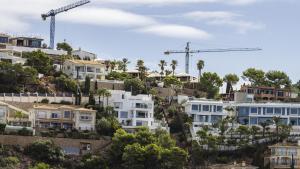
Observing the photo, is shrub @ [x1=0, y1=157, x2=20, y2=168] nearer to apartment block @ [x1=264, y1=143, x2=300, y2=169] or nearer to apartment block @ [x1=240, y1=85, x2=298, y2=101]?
apartment block @ [x1=264, y1=143, x2=300, y2=169]

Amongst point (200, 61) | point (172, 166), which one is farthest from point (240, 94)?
point (172, 166)

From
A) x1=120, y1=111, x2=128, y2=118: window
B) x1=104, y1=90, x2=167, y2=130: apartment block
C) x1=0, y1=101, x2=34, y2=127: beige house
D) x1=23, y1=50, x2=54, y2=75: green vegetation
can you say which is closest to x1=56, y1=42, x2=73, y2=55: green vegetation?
x1=23, y1=50, x2=54, y2=75: green vegetation

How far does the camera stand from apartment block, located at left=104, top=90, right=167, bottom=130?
9925 centimetres

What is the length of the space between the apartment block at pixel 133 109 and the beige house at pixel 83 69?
13.1 m

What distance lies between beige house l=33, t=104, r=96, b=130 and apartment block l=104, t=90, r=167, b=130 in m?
5.87

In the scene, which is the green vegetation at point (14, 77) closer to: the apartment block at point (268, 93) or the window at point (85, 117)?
the window at point (85, 117)

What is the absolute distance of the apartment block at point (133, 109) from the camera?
99250 millimetres

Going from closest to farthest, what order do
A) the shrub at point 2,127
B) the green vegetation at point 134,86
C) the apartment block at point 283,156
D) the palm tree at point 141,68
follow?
the shrub at point 2,127 → the apartment block at point 283,156 → the green vegetation at point 134,86 → the palm tree at point 141,68

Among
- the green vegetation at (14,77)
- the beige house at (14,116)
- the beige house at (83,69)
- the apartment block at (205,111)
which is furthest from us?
the beige house at (83,69)

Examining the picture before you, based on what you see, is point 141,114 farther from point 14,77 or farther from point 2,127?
point 2,127

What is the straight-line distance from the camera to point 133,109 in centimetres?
9975

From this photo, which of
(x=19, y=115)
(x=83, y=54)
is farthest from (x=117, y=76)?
(x=19, y=115)

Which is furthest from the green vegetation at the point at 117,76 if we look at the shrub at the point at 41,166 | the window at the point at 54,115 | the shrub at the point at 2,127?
the shrub at the point at 41,166

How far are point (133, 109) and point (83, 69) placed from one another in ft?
54.1
